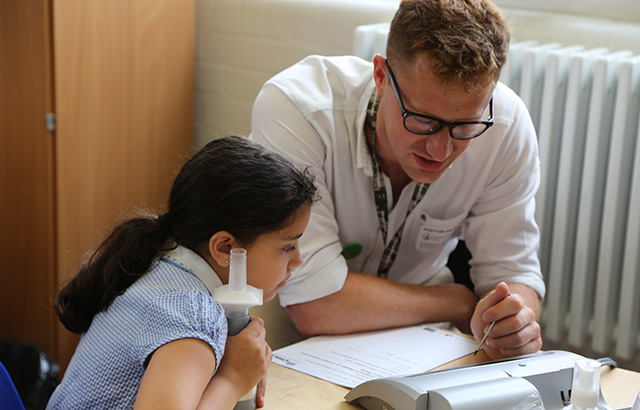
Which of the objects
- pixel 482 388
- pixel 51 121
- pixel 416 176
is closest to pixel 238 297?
pixel 482 388

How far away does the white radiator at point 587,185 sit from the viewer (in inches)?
80.4

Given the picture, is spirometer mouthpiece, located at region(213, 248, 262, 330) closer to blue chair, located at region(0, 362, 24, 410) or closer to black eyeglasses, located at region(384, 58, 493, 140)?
blue chair, located at region(0, 362, 24, 410)

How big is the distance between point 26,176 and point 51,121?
208 millimetres

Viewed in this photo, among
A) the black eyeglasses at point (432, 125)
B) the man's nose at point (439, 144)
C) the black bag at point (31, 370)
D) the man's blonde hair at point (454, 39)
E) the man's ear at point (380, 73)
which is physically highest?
the man's blonde hair at point (454, 39)

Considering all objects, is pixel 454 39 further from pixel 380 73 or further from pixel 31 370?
pixel 31 370

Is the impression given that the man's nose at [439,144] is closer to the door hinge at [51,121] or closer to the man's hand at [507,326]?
the man's hand at [507,326]

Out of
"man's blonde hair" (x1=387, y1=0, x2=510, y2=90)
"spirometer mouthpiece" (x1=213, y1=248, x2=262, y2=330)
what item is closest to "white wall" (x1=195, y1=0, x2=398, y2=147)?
"man's blonde hair" (x1=387, y1=0, x2=510, y2=90)

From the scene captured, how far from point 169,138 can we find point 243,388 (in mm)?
1923

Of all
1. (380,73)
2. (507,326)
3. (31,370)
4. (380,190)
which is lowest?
(31,370)

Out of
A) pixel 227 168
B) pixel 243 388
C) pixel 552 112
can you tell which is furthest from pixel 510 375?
pixel 552 112

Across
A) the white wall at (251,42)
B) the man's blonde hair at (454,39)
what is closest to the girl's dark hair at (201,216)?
the man's blonde hair at (454,39)

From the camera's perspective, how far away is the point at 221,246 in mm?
1160

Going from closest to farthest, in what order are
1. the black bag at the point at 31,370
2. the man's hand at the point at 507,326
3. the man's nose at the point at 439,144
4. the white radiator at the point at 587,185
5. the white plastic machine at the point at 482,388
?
the white plastic machine at the point at 482,388
the man's hand at the point at 507,326
the man's nose at the point at 439,144
the white radiator at the point at 587,185
the black bag at the point at 31,370

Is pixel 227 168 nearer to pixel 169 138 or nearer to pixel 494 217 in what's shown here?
pixel 494 217
